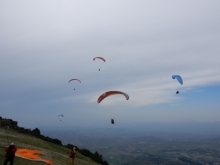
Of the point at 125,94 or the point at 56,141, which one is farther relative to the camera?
the point at 56,141

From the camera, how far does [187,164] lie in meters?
159

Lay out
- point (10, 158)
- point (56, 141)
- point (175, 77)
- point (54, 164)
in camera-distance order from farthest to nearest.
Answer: point (56, 141) < point (175, 77) < point (54, 164) < point (10, 158)

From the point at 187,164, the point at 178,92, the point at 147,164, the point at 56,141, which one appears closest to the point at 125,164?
the point at 147,164

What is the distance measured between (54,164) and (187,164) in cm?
15263

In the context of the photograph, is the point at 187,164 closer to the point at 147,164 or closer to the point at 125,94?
the point at 147,164

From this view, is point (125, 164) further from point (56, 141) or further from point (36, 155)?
point (36, 155)

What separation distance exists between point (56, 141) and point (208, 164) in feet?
515

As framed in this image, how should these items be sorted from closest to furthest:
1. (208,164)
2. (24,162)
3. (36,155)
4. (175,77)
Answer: (24,162)
(36,155)
(175,77)
(208,164)

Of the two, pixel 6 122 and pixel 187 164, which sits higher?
pixel 6 122

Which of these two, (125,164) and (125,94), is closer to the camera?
(125,94)

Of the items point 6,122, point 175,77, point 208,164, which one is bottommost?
point 208,164

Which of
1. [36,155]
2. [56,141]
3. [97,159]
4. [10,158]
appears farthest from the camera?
[56,141]

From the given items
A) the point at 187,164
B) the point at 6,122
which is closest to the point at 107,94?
the point at 6,122

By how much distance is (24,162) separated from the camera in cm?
2403
